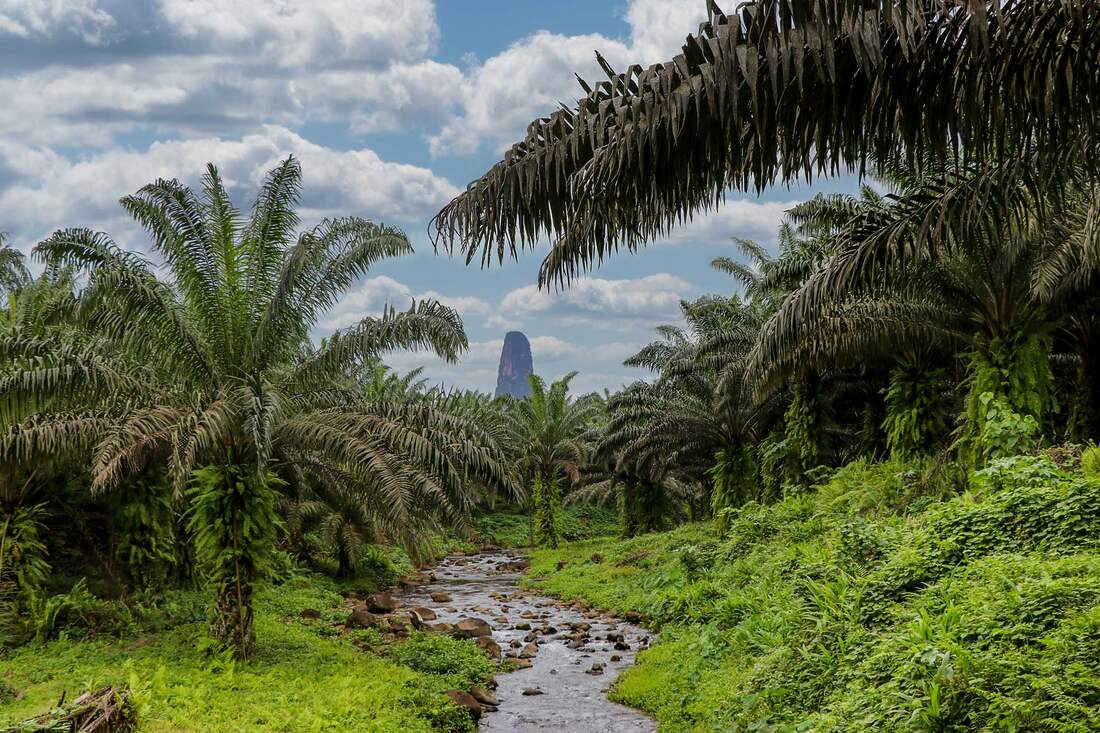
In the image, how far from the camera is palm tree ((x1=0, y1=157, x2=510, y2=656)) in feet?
39.1

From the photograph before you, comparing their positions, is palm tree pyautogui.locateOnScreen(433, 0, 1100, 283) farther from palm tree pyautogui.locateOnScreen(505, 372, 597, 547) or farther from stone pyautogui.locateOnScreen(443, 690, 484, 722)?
palm tree pyautogui.locateOnScreen(505, 372, 597, 547)

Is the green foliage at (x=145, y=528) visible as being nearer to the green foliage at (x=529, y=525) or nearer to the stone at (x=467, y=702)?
the stone at (x=467, y=702)

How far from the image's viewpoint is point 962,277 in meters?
13.2

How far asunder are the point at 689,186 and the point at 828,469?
49.6ft

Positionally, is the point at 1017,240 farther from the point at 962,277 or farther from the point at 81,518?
the point at 81,518

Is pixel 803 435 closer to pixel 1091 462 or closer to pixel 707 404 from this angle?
pixel 707 404

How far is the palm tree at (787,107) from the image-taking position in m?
4.05

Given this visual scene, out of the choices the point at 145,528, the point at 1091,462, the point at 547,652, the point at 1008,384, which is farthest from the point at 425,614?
the point at 1091,462

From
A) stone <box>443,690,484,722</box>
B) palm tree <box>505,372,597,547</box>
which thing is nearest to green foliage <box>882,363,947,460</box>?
stone <box>443,690,484,722</box>

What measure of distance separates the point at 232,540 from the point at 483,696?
4297mm

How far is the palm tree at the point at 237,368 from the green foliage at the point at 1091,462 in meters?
7.18

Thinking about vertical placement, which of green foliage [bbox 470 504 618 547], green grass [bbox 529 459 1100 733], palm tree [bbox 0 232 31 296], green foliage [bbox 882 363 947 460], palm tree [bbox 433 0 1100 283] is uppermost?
palm tree [bbox 0 232 31 296]

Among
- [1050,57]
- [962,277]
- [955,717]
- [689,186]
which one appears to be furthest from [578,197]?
[962,277]

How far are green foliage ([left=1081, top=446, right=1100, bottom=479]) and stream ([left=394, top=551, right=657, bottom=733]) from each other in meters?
5.61
